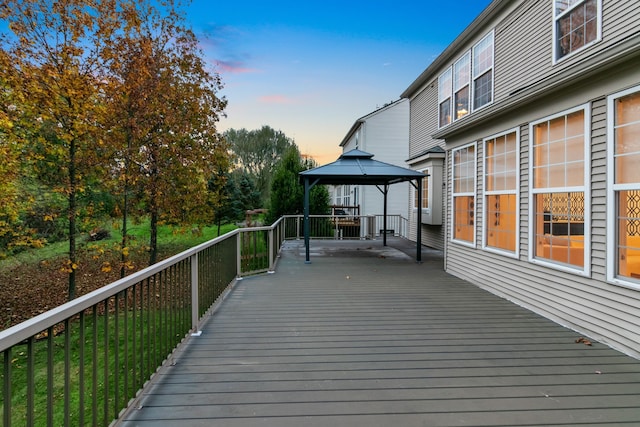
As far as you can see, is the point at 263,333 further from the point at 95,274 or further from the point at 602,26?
the point at 95,274

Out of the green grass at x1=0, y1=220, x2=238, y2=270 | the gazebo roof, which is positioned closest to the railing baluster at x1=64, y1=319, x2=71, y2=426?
the gazebo roof

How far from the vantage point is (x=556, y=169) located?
4.34m

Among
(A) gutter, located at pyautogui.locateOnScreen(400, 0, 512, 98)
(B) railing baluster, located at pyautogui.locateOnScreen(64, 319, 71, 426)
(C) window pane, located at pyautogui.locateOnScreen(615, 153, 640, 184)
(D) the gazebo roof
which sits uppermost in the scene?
(A) gutter, located at pyautogui.locateOnScreen(400, 0, 512, 98)

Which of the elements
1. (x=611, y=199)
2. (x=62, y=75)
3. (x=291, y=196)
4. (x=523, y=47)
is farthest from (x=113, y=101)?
(x=611, y=199)

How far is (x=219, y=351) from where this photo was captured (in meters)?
3.27

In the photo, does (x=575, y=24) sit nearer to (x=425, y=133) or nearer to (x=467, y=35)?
(x=467, y=35)

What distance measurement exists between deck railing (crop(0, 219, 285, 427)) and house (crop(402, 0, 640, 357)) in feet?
13.5

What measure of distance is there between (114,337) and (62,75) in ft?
20.9

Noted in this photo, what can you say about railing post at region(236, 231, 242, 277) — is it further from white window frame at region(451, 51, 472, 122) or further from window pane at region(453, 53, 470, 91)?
window pane at region(453, 53, 470, 91)

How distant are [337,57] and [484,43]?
7544 millimetres

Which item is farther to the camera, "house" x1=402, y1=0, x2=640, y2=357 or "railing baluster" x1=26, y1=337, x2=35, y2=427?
"house" x1=402, y1=0, x2=640, y2=357

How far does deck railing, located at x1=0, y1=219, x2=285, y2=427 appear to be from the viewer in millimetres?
1385

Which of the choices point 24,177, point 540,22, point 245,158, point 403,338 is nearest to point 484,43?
point 540,22

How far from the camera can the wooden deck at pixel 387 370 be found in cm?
226
